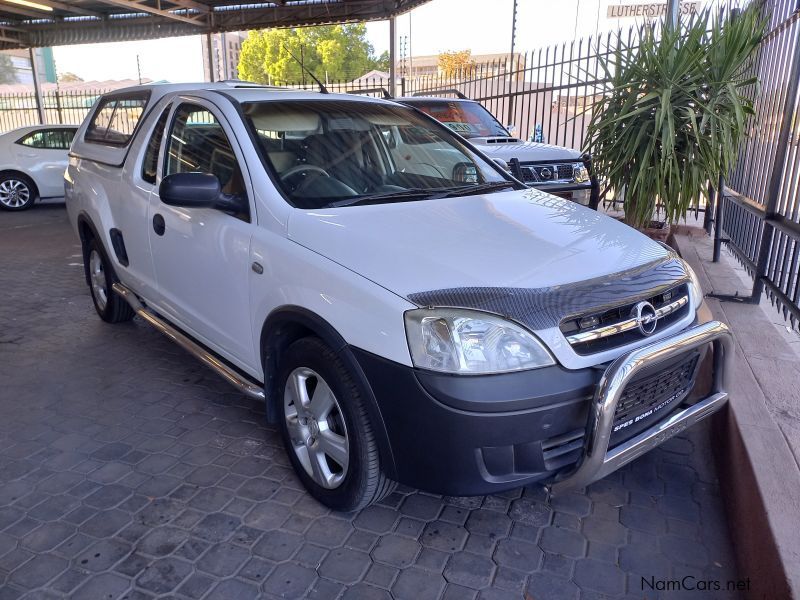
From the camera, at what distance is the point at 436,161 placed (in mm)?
3744

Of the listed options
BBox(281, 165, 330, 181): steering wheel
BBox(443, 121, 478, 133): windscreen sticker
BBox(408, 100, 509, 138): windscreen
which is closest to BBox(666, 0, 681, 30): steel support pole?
BBox(408, 100, 509, 138): windscreen

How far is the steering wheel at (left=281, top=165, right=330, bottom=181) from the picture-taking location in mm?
3111


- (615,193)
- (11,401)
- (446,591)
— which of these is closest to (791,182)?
(615,193)

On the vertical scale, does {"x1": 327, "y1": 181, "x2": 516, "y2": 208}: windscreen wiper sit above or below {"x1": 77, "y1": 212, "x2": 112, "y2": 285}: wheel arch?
above

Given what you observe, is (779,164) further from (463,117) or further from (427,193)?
(463,117)

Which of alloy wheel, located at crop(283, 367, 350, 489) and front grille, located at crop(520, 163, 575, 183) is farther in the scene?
front grille, located at crop(520, 163, 575, 183)

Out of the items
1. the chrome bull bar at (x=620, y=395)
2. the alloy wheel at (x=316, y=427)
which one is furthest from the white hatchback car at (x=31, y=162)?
the chrome bull bar at (x=620, y=395)

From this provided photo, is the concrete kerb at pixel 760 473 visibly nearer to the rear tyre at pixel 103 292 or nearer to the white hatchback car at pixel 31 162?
the rear tyre at pixel 103 292

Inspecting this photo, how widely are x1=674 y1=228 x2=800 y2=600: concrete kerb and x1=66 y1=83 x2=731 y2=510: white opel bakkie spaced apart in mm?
296

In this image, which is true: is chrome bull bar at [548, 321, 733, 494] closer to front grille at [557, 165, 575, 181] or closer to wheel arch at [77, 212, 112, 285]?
wheel arch at [77, 212, 112, 285]

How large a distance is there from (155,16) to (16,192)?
6.30 m

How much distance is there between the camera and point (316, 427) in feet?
9.00

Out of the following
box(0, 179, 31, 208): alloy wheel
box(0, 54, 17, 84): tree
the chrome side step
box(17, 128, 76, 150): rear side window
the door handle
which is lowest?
box(0, 179, 31, 208): alloy wheel

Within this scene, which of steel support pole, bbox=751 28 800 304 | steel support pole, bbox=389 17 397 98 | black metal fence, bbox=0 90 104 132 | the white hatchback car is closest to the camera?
steel support pole, bbox=751 28 800 304
